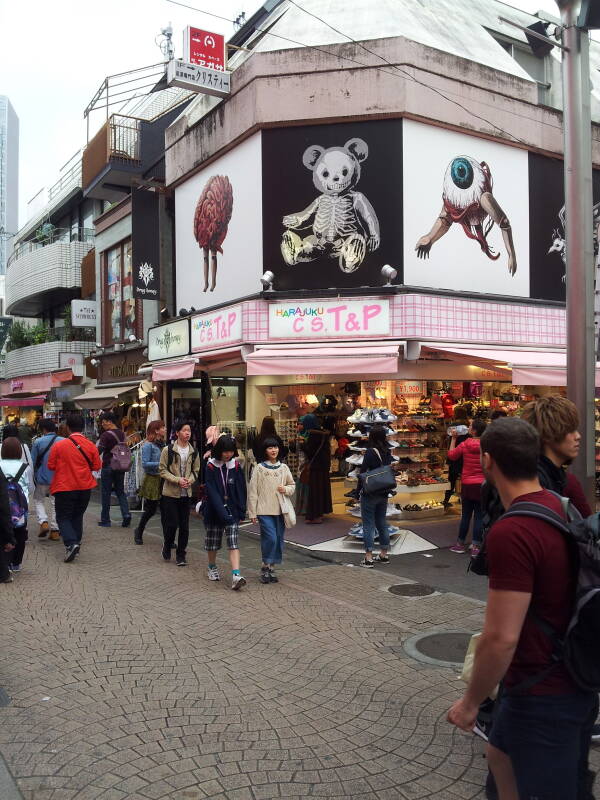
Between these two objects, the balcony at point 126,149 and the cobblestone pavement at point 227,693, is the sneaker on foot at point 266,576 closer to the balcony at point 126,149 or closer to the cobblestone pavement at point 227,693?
the cobblestone pavement at point 227,693

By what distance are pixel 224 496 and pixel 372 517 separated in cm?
215

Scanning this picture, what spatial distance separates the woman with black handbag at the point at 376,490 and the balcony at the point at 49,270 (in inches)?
777

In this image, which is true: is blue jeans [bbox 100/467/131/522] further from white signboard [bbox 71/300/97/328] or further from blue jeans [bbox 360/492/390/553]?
white signboard [bbox 71/300/97/328]

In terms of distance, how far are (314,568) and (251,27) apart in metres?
16.7

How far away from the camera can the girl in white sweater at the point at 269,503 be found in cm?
762

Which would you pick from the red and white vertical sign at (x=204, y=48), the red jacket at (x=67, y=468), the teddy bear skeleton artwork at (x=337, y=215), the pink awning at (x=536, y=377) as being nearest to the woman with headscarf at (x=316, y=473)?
the teddy bear skeleton artwork at (x=337, y=215)

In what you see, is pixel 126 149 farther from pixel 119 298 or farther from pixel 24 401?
pixel 24 401

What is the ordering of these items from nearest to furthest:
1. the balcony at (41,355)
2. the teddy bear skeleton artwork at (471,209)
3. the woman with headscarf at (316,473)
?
the woman with headscarf at (316,473), the teddy bear skeleton artwork at (471,209), the balcony at (41,355)

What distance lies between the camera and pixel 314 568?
28.0ft

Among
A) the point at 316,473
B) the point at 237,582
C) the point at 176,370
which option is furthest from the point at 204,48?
the point at 237,582

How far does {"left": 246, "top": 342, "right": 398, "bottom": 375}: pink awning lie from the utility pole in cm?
371

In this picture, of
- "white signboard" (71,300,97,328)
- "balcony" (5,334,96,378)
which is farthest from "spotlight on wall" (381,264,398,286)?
"balcony" (5,334,96,378)

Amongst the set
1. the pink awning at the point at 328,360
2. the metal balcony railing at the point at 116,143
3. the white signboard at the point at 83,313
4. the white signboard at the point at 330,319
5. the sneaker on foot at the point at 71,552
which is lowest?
the sneaker on foot at the point at 71,552

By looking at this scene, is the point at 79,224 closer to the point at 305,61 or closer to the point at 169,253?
the point at 169,253
